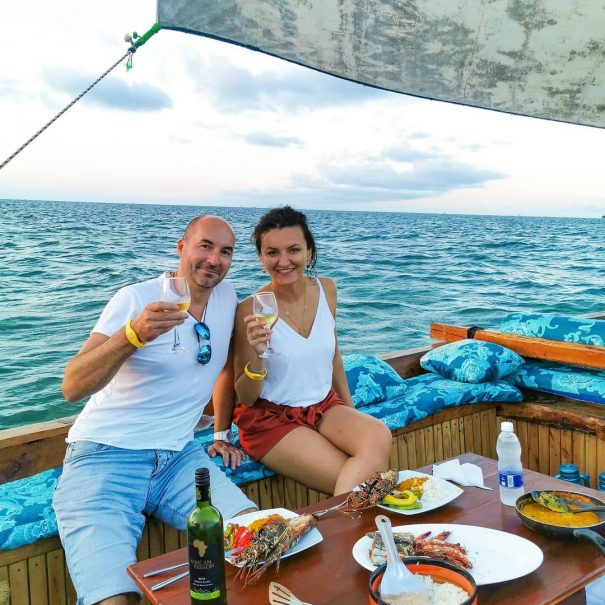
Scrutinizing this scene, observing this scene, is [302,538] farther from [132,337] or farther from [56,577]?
[56,577]

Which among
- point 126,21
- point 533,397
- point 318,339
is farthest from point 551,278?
point 126,21

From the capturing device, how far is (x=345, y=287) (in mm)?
18250

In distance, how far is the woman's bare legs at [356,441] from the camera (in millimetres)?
2355

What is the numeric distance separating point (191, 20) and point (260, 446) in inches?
70.0

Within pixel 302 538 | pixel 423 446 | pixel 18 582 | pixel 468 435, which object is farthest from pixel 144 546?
pixel 468 435

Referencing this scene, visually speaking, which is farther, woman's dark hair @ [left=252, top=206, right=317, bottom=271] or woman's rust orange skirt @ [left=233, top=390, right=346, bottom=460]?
woman's dark hair @ [left=252, top=206, right=317, bottom=271]

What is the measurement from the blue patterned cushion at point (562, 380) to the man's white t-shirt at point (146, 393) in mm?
2395

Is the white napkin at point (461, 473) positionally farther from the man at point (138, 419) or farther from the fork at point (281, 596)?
the fork at point (281, 596)

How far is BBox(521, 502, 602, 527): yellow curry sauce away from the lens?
5.17 feet

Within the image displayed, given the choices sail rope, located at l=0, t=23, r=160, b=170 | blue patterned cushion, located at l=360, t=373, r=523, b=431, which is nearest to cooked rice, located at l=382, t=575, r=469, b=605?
sail rope, located at l=0, t=23, r=160, b=170

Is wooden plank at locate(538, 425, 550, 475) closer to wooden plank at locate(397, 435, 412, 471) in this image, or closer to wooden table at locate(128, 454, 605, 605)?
wooden plank at locate(397, 435, 412, 471)

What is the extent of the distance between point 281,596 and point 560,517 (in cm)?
83

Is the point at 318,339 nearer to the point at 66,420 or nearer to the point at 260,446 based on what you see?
the point at 260,446

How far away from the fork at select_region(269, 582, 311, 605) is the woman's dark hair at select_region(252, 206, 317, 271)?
1.75m
